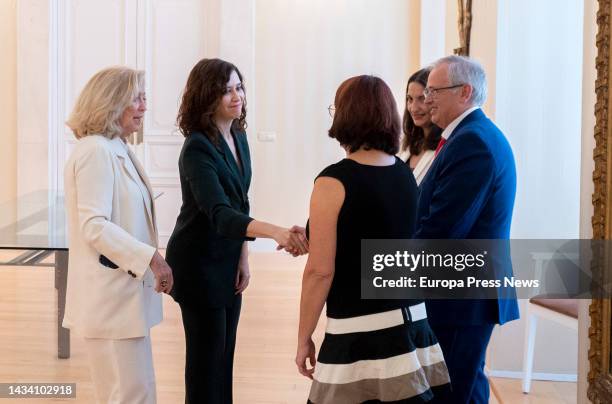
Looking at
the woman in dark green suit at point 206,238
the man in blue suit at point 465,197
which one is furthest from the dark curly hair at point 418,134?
the woman in dark green suit at point 206,238

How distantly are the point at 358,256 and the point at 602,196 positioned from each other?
31.8 inches

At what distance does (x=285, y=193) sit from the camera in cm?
895

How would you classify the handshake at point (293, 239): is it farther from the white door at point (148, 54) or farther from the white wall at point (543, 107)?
the white door at point (148, 54)

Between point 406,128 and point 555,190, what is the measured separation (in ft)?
4.26

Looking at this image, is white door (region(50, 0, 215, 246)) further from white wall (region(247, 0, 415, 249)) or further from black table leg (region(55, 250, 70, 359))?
black table leg (region(55, 250, 70, 359))

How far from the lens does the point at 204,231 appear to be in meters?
A: 3.32

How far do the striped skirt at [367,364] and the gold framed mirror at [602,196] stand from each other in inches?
24.7

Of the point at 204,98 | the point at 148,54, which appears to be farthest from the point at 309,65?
the point at 204,98

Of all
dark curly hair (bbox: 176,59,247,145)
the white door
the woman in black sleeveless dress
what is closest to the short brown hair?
the woman in black sleeveless dress

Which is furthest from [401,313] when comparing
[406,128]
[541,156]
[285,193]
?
[285,193]

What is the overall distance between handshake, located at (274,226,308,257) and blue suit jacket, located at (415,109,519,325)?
39cm

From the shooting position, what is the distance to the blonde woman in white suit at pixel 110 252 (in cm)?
295

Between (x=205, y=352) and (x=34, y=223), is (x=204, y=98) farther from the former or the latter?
(x=34, y=223)

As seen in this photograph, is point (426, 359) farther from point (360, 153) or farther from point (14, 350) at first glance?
point (14, 350)
